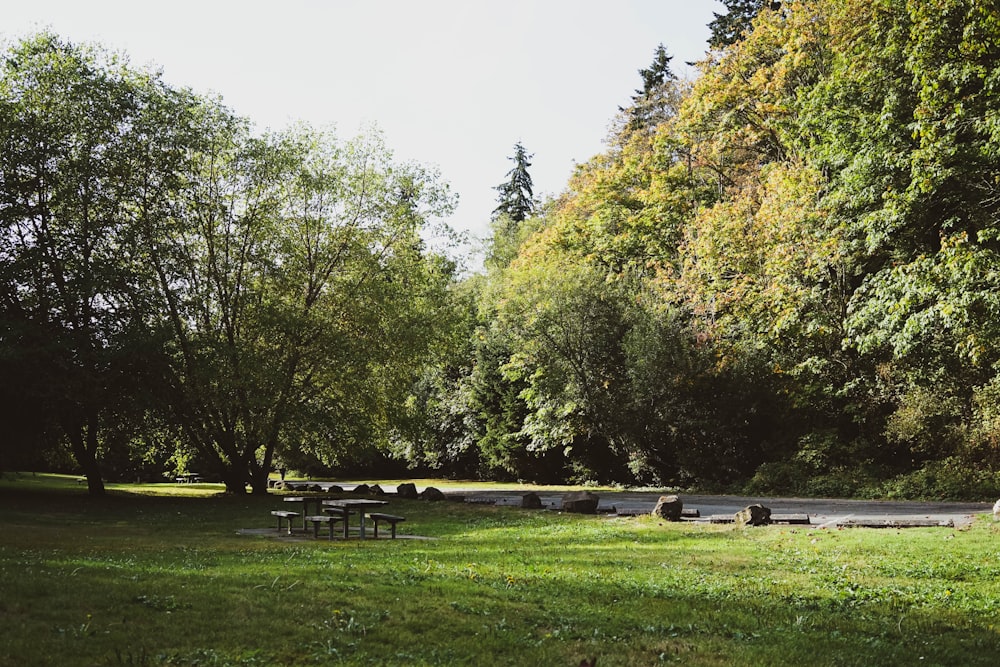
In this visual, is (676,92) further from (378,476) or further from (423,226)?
(378,476)

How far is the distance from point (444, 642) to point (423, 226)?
27897mm

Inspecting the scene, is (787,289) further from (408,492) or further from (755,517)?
(408,492)

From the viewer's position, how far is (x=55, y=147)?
26.8 m

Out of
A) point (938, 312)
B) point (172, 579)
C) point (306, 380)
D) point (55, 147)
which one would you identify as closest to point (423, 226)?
point (306, 380)

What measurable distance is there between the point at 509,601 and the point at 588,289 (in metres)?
27.6

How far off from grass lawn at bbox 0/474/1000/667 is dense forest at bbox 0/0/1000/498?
1139 centimetres

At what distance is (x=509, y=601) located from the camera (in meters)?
8.63

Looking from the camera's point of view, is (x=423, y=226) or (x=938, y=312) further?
(x=423, y=226)

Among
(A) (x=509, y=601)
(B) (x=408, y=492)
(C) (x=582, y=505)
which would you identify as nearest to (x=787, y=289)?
(C) (x=582, y=505)

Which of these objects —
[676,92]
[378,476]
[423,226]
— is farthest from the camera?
[378,476]

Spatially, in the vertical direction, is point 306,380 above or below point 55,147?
below

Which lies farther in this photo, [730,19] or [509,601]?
[730,19]

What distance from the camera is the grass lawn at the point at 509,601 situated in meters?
6.64

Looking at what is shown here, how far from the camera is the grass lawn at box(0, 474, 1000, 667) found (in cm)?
664
